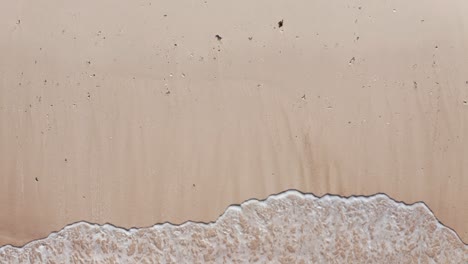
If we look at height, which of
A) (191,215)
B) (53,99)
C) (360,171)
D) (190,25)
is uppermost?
(190,25)

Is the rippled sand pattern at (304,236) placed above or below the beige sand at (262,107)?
below

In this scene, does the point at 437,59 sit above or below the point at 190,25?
below

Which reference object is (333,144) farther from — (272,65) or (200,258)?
(200,258)

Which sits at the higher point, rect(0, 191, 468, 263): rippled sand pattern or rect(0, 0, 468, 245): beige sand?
rect(0, 0, 468, 245): beige sand

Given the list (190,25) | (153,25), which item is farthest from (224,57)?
(153,25)
